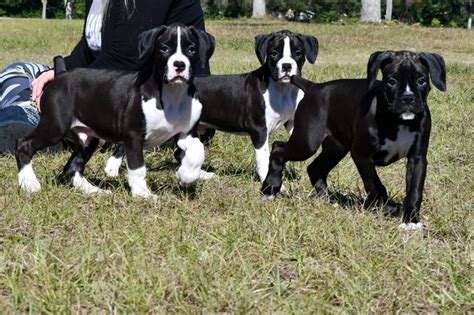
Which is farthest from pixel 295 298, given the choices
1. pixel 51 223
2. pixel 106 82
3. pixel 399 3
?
pixel 399 3

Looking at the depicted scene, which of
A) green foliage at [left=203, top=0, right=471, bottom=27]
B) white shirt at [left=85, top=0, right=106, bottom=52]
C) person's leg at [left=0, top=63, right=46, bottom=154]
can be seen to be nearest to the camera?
white shirt at [left=85, top=0, right=106, bottom=52]

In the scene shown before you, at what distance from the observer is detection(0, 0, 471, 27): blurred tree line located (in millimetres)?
39938

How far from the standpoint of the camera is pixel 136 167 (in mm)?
5348

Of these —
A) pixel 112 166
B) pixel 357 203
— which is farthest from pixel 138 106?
pixel 357 203

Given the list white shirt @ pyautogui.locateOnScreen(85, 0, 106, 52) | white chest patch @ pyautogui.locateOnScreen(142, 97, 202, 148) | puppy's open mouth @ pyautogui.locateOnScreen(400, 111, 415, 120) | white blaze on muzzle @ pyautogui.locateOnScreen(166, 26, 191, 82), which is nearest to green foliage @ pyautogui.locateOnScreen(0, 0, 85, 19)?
white shirt @ pyautogui.locateOnScreen(85, 0, 106, 52)

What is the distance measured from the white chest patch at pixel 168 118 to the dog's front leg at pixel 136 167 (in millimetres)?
90

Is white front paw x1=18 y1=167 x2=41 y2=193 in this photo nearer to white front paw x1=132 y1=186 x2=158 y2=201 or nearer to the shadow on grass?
white front paw x1=132 y1=186 x2=158 y2=201

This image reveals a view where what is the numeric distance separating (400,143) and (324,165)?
1.00m

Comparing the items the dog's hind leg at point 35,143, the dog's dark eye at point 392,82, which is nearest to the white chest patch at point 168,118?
the dog's hind leg at point 35,143

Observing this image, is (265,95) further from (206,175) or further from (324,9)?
(324,9)

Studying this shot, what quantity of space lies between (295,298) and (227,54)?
16.5 metres

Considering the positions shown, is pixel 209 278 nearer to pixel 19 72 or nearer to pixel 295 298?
pixel 295 298

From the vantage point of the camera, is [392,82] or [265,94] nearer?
[392,82]

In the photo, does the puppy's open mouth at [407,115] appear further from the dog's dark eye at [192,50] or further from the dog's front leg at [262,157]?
the dog's front leg at [262,157]
